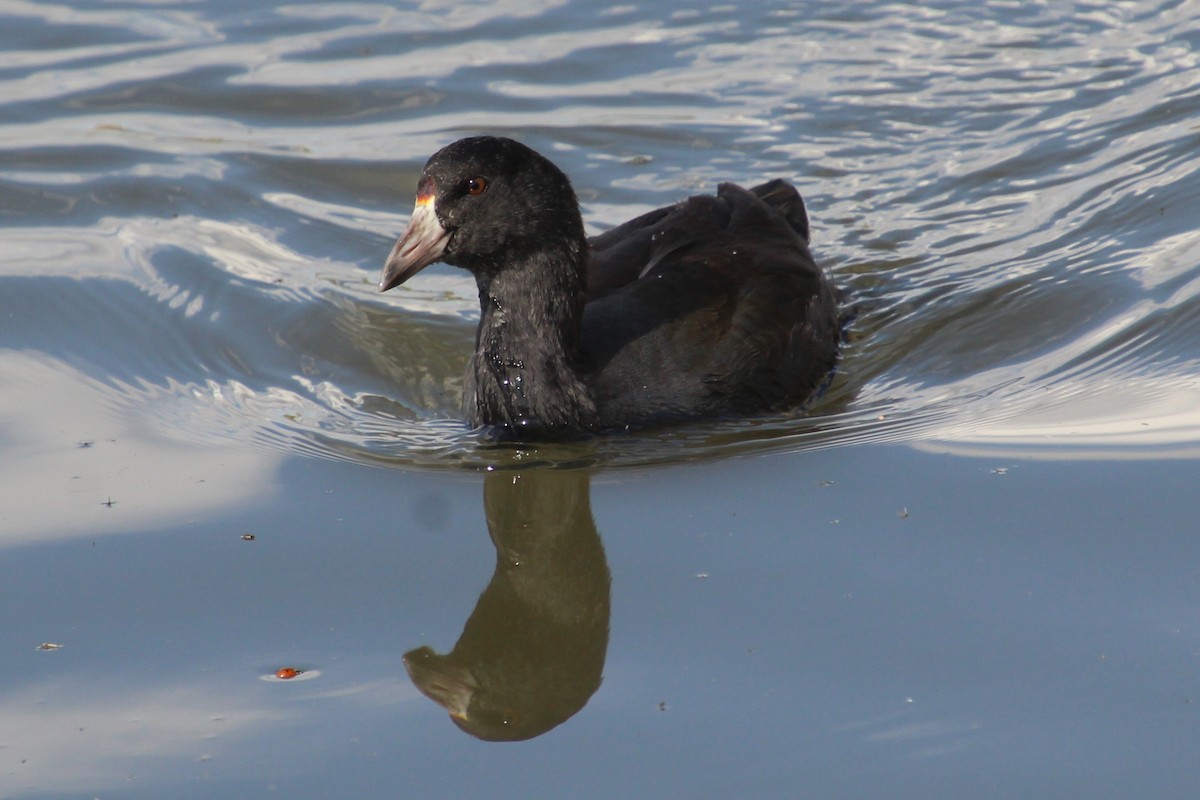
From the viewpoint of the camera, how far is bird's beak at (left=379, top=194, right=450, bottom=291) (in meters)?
5.18

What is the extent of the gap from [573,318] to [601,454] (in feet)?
1.90

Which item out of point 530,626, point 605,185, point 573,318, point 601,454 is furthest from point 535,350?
point 605,185

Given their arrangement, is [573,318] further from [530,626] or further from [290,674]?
[290,674]

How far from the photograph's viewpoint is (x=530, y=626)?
412 cm

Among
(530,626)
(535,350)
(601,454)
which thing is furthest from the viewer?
(535,350)

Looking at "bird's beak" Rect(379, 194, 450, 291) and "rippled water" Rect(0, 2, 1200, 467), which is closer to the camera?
"bird's beak" Rect(379, 194, 450, 291)

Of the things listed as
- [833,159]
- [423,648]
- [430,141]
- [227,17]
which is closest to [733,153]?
[833,159]

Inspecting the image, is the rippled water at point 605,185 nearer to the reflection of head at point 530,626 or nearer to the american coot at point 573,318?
the american coot at point 573,318

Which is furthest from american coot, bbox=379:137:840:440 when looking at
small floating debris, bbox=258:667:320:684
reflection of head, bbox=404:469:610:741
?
small floating debris, bbox=258:667:320:684

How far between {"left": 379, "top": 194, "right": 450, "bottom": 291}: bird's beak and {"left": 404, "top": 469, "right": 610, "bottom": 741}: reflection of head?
79 centimetres

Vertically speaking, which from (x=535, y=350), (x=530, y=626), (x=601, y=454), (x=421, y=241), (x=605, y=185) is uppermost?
(x=605, y=185)

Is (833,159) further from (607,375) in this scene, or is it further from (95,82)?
(95,82)

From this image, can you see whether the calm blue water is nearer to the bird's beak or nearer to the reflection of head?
the reflection of head

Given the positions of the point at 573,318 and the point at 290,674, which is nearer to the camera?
the point at 290,674
